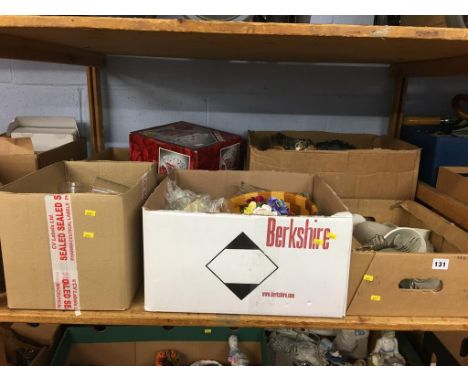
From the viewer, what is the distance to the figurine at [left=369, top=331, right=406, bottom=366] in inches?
52.1

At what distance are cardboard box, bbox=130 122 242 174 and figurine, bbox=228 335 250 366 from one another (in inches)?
22.9

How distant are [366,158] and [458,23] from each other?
1.42ft

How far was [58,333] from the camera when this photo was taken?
1390mm

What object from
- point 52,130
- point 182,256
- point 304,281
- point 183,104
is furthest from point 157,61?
point 304,281

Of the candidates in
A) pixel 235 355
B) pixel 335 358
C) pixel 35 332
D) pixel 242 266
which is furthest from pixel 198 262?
pixel 35 332

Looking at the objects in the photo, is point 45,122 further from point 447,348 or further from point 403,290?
point 447,348

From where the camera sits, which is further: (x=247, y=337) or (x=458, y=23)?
(x=247, y=337)

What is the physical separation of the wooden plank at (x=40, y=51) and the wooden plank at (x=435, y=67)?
1.16m

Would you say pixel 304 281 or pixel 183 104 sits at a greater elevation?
pixel 183 104

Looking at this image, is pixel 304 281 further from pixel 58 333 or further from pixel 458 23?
pixel 58 333

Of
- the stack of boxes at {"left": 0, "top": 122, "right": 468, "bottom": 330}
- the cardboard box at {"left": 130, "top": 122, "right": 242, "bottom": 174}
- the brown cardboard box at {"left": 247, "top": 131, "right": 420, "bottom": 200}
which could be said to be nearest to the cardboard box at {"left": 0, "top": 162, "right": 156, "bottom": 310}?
the stack of boxes at {"left": 0, "top": 122, "right": 468, "bottom": 330}

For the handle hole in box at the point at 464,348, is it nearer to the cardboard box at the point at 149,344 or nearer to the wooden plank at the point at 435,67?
the cardboard box at the point at 149,344

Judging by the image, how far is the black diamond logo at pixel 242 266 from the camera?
85cm

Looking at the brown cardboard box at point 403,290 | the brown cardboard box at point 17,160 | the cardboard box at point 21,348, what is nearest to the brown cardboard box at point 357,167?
the brown cardboard box at point 403,290
